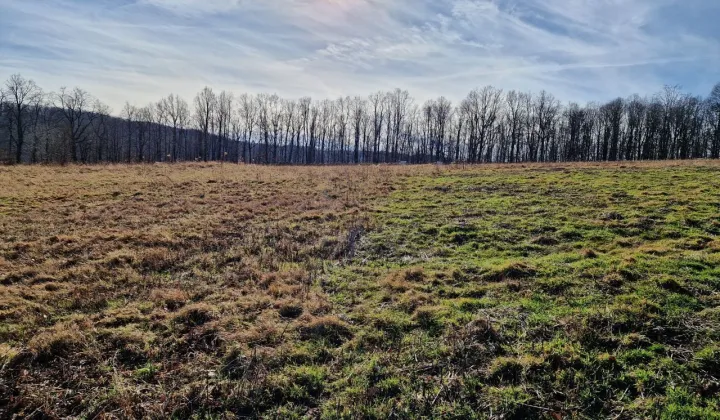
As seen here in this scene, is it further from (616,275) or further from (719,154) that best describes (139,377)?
(719,154)

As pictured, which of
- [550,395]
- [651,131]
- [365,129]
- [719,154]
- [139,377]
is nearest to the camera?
[550,395]

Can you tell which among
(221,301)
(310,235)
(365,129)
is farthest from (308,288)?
(365,129)

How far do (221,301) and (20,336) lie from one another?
3128mm

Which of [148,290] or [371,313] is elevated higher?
[371,313]

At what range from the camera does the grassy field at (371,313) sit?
4578 millimetres

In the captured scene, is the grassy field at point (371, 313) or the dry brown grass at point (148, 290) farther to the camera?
the dry brown grass at point (148, 290)

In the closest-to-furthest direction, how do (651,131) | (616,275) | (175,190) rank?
(616,275)
(175,190)
(651,131)

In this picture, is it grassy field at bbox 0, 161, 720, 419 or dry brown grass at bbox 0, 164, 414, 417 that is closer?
grassy field at bbox 0, 161, 720, 419

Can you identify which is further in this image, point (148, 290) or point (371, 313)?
point (148, 290)

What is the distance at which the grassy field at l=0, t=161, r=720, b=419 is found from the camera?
4.58 m

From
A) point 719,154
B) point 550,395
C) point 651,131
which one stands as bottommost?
point 550,395

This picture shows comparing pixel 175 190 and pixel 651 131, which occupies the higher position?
pixel 651 131

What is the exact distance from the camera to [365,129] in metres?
89.4

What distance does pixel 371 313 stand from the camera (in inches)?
270
